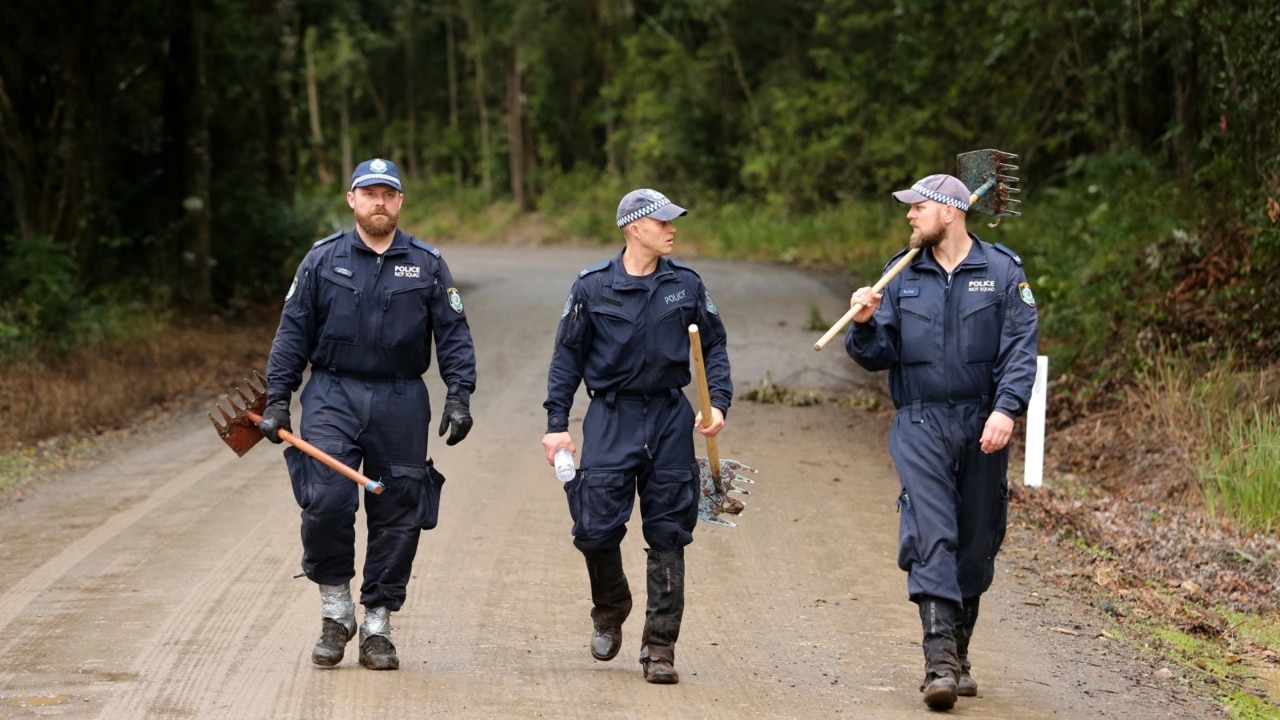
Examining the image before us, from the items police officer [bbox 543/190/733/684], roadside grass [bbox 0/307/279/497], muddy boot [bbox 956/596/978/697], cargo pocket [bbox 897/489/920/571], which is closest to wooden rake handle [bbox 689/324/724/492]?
police officer [bbox 543/190/733/684]

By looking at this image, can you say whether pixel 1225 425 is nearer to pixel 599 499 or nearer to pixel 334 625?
pixel 599 499

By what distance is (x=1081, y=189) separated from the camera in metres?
21.8

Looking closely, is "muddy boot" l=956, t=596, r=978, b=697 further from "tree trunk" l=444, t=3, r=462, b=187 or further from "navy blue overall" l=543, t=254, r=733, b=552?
"tree trunk" l=444, t=3, r=462, b=187

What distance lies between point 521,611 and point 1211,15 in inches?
371

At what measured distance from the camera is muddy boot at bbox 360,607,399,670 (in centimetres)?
625

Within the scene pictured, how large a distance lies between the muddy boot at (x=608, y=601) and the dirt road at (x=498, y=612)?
0.34 feet

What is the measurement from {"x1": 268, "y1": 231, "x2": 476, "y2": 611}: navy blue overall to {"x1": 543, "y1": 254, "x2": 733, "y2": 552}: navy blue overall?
1.67 ft

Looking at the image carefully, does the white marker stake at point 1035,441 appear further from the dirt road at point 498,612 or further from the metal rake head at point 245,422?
the metal rake head at point 245,422

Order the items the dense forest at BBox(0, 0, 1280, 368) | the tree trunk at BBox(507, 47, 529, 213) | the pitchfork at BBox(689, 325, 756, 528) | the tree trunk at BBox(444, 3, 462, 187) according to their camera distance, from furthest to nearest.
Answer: the tree trunk at BBox(444, 3, 462, 187)
the tree trunk at BBox(507, 47, 529, 213)
the dense forest at BBox(0, 0, 1280, 368)
the pitchfork at BBox(689, 325, 756, 528)

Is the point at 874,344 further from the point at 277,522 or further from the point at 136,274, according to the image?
the point at 136,274

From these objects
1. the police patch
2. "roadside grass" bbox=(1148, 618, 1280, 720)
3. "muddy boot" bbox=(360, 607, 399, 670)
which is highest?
the police patch

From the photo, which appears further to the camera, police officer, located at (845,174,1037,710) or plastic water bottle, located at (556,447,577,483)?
plastic water bottle, located at (556,447,577,483)

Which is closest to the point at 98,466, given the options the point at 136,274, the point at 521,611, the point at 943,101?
the point at 521,611

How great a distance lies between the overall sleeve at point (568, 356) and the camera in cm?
628
